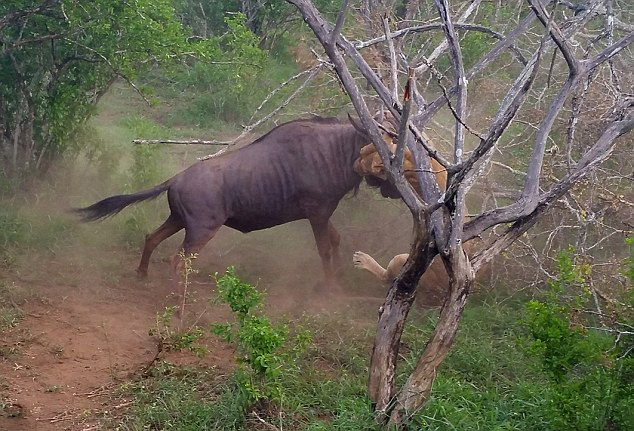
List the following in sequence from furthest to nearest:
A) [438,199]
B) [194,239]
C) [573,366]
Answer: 1. [194,239]
2. [438,199]
3. [573,366]

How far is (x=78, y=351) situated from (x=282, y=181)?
2341 mm

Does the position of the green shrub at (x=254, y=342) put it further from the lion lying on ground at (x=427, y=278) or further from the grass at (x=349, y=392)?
the lion lying on ground at (x=427, y=278)

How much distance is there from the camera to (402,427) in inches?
157

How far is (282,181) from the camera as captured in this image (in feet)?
22.5

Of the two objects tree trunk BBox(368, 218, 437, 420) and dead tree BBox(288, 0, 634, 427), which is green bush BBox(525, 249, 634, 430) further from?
tree trunk BBox(368, 218, 437, 420)

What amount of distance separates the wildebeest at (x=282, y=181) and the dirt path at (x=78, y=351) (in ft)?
2.24

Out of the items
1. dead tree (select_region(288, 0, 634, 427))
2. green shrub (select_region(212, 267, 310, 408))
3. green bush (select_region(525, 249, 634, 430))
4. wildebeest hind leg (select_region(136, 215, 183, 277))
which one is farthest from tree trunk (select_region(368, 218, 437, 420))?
wildebeest hind leg (select_region(136, 215, 183, 277))

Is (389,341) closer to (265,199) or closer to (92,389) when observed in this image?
(92,389)

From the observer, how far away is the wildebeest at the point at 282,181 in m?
6.72

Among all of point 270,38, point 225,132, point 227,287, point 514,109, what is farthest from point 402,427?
point 270,38

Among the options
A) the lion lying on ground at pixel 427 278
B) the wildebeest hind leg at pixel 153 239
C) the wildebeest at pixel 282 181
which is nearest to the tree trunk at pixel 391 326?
the lion lying on ground at pixel 427 278

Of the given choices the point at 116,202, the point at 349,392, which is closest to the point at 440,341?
the point at 349,392

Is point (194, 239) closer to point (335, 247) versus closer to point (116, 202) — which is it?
point (116, 202)

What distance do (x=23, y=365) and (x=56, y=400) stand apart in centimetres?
59
